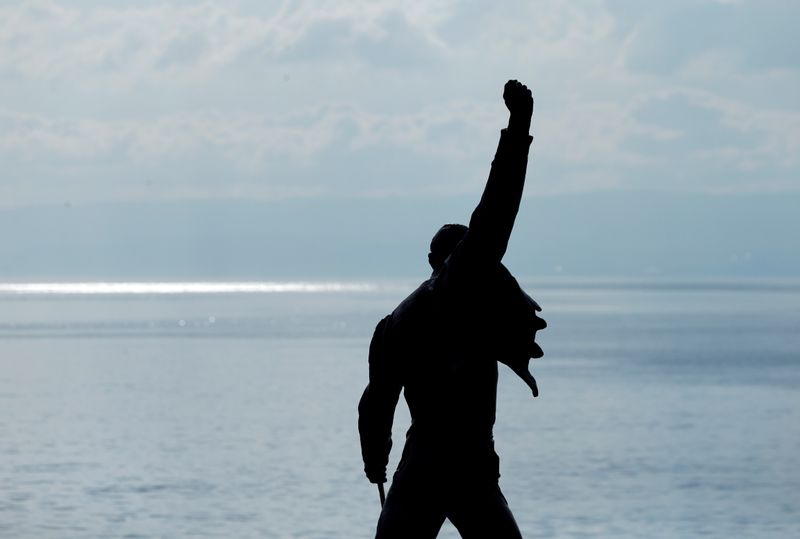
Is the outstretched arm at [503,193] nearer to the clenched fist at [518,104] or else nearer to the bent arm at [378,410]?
the clenched fist at [518,104]

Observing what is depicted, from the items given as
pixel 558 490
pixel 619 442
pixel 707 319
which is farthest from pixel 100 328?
pixel 558 490

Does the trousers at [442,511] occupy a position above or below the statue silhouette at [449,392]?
below

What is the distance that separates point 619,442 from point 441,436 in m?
37.4

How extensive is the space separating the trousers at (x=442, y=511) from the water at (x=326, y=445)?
1846cm

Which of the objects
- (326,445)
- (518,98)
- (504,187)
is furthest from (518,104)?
(326,445)

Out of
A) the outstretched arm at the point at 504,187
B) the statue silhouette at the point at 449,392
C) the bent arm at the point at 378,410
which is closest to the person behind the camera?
the outstretched arm at the point at 504,187

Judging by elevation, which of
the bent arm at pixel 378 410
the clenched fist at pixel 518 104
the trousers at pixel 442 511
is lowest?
the trousers at pixel 442 511

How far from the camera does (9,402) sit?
58.6 meters

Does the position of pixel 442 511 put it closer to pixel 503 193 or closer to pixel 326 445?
pixel 503 193

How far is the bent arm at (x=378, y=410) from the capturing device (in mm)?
7637

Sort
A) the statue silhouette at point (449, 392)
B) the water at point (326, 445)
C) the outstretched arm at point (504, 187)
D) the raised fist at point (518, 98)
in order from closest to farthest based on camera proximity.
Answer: the raised fist at point (518, 98)
the outstretched arm at point (504, 187)
the statue silhouette at point (449, 392)
the water at point (326, 445)

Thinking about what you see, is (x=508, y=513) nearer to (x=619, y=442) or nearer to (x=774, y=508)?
(x=774, y=508)

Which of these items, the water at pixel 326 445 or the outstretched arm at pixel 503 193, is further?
the water at pixel 326 445

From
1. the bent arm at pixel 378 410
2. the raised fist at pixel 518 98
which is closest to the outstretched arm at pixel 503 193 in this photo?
the raised fist at pixel 518 98
